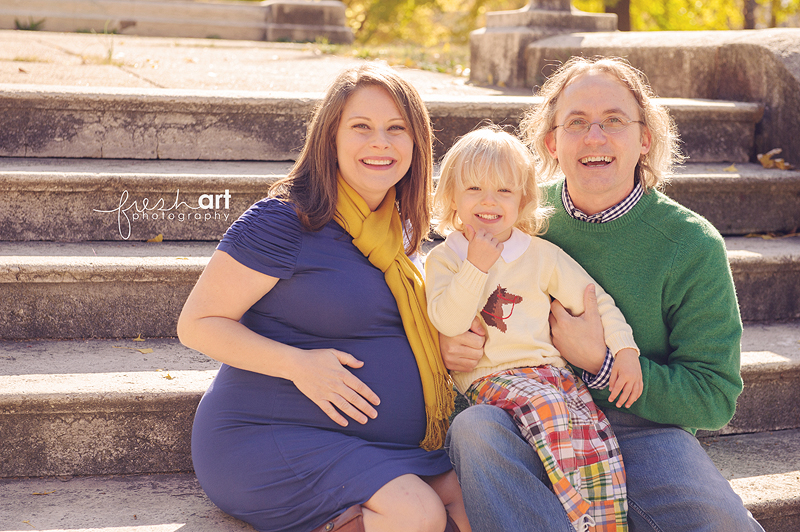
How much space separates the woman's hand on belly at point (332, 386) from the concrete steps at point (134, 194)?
135 centimetres

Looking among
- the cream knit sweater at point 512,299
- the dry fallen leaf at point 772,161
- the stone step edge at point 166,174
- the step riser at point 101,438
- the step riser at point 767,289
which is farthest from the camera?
the dry fallen leaf at point 772,161

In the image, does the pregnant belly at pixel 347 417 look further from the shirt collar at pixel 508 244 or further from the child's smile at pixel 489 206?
the child's smile at pixel 489 206

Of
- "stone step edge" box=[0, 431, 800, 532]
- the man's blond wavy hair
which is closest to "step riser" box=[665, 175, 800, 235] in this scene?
the man's blond wavy hair

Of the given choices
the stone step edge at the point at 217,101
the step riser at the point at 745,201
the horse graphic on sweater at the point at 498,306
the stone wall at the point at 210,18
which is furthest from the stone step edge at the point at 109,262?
the stone wall at the point at 210,18

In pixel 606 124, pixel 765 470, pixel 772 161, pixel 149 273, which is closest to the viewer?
pixel 606 124

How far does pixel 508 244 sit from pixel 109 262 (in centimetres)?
158

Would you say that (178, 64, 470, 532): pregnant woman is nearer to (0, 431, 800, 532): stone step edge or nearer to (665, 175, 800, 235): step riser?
(0, 431, 800, 532): stone step edge

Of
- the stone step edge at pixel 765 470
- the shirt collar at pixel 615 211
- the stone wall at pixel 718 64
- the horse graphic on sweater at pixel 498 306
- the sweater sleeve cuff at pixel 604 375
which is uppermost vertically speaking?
the stone wall at pixel 718 64

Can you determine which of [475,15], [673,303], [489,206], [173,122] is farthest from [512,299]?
[475,15]

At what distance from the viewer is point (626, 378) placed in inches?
83.6

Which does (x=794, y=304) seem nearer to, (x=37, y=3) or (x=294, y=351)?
(x=294, y=351)

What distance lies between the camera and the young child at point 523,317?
2.03 m

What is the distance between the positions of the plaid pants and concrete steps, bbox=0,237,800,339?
1.39 metres

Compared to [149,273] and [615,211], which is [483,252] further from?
[149,273]
